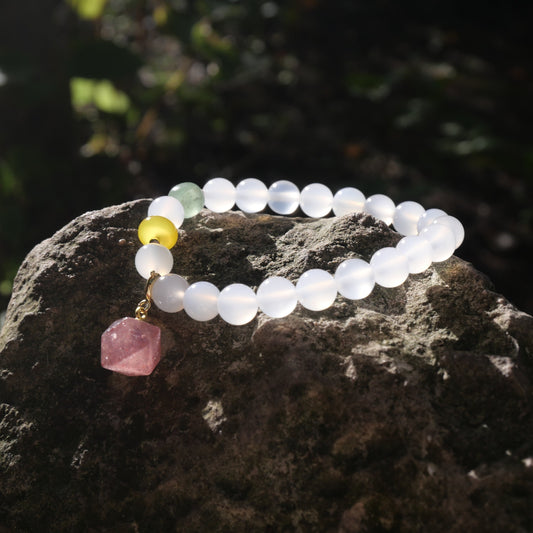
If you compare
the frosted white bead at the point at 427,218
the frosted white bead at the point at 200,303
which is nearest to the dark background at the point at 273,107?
the frosted white bead at the point at 427,218

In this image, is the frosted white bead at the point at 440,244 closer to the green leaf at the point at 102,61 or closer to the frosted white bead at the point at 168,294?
the frosted white bead at the point at 168,294

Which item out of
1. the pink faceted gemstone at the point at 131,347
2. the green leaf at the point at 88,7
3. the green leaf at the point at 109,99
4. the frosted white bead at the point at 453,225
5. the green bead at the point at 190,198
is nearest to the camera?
the pink faceted gemstone at the point at 131,347

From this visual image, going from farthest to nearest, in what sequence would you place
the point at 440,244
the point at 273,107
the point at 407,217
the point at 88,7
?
the point at 273,107, the point at 88,7, the point at 407,217, the point at 440,244

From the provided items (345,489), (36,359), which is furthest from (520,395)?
(36,359)

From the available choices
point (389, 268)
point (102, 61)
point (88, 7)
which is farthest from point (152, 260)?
point (88, 7)

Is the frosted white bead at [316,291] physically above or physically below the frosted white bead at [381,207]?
above

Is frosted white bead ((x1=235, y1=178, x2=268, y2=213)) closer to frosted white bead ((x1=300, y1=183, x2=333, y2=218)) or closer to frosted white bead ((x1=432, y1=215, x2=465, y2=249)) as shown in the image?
frosted white bead ((x1=300, y1=183, x2=333, y2=218))

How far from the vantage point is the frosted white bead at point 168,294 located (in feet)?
4.03

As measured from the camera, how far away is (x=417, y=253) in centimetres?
127

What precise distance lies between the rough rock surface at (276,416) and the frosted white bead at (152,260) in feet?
0.31

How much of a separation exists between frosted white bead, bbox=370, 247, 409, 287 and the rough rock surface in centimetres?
→ 7

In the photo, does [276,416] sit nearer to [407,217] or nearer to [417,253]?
[417,253]

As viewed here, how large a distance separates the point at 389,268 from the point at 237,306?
363 mm

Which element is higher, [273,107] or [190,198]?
[190,198]
